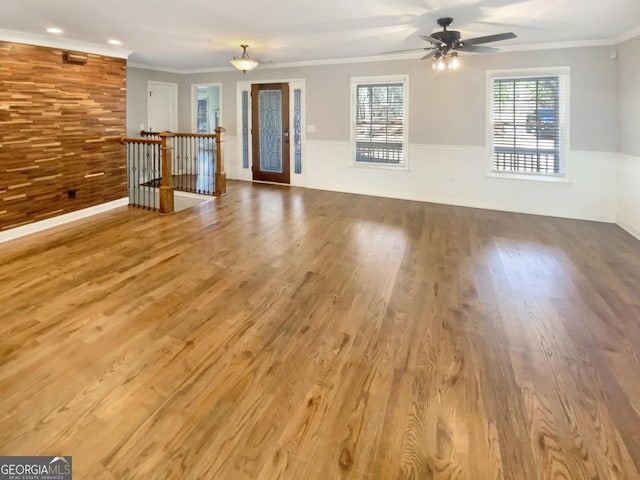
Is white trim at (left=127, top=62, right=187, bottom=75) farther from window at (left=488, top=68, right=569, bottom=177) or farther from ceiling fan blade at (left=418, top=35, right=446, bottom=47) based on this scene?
window at (left=488, top=68, right=569, bottom=177)

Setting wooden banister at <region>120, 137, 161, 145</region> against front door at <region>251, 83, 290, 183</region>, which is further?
front door at <region>251, 83, 290, 183</region>

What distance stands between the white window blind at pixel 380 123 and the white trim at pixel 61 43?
4082mm

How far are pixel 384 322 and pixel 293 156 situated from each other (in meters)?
6.08

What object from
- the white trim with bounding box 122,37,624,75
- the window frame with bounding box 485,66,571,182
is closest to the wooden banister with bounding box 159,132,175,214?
the white trim with bounding box 122,37,624,75

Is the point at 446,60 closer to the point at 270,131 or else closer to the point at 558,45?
the point at 558,45

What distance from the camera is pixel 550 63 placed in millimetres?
5836

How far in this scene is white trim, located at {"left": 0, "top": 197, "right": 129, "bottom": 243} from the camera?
4874 mm

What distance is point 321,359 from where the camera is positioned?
2383 mm

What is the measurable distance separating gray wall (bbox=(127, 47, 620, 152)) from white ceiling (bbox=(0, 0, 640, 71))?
32 centimetres

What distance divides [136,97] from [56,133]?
324 centimetres

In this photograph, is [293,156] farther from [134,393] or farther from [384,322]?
[134,393]

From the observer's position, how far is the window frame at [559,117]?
5824 mm

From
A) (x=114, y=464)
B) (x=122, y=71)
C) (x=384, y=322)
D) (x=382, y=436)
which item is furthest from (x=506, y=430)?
(x=122, y=71)
